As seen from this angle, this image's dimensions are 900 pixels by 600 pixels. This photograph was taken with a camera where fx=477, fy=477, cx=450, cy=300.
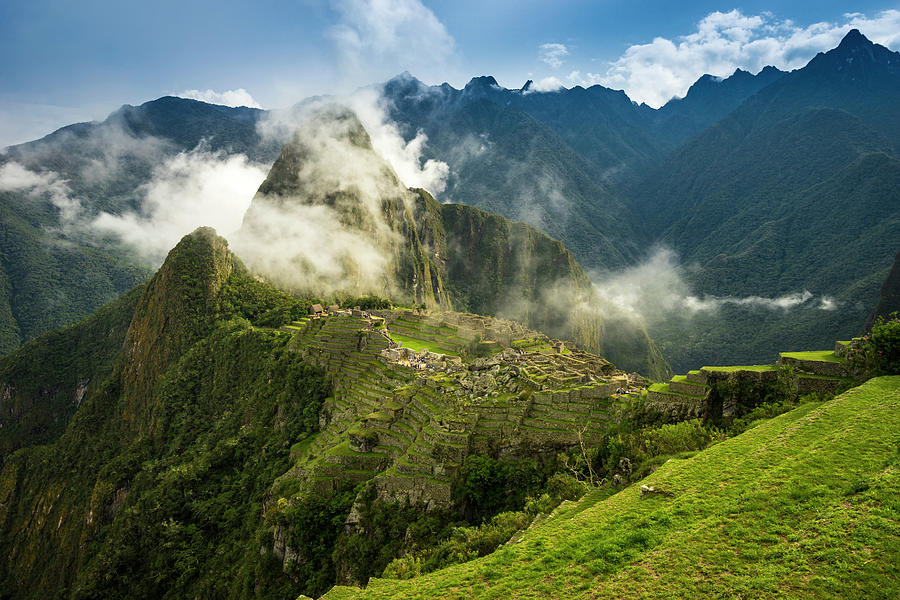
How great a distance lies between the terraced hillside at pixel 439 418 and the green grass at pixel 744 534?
12.8 meters

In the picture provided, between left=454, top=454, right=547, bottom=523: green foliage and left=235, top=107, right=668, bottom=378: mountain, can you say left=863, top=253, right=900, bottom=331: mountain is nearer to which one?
left=235, top=107, right=668, bottom=378: mountain

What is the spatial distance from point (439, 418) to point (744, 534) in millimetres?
22928

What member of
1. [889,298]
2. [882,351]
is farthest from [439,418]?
[889,298]

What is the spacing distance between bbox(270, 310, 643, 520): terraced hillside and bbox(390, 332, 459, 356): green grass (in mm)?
8915

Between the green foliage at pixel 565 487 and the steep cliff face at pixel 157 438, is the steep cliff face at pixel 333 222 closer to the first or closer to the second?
the steep cliff face at pixel 157 438

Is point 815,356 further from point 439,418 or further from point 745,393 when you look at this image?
point 439,418

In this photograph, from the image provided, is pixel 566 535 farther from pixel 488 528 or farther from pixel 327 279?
pixel 327 279

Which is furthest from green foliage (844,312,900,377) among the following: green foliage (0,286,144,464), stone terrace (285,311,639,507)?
green foliage (0,286,144,464)

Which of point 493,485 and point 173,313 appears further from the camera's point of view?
point 173,313

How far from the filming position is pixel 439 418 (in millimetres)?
32625

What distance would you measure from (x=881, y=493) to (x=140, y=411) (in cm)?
10500

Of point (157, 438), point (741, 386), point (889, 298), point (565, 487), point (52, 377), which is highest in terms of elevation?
point (889, 298)

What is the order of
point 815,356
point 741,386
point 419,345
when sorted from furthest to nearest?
point 419,345 → point 815,356 → point 741,386

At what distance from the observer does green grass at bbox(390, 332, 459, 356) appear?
6188 cm
